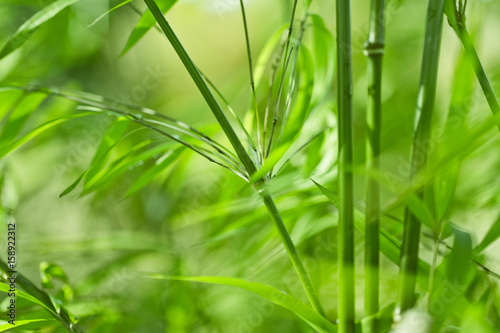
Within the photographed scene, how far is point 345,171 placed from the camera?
0.58 feet

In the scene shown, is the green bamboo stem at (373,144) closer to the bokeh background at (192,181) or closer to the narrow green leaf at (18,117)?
the bokeh background at (192,181)

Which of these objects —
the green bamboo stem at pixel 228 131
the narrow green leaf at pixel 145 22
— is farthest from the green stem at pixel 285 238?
the narrow green leaf at pixel 145 22

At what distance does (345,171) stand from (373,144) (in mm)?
22

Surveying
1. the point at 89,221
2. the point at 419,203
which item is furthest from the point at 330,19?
the point at 419,203

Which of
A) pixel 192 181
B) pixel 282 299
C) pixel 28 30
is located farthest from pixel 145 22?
pixel 192 181

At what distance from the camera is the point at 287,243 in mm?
202

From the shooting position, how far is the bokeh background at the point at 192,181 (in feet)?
1.16

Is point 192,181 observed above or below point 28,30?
above

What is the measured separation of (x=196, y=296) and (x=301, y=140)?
224 millimetres

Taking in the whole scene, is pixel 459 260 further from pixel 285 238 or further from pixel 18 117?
pixel 18 117

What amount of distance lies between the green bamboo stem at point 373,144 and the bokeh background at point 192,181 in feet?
0.14

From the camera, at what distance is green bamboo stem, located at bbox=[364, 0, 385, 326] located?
0.18m

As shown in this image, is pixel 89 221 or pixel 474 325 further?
pixel 89 221

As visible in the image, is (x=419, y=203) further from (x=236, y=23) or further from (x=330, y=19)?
(x=236, y=23)
